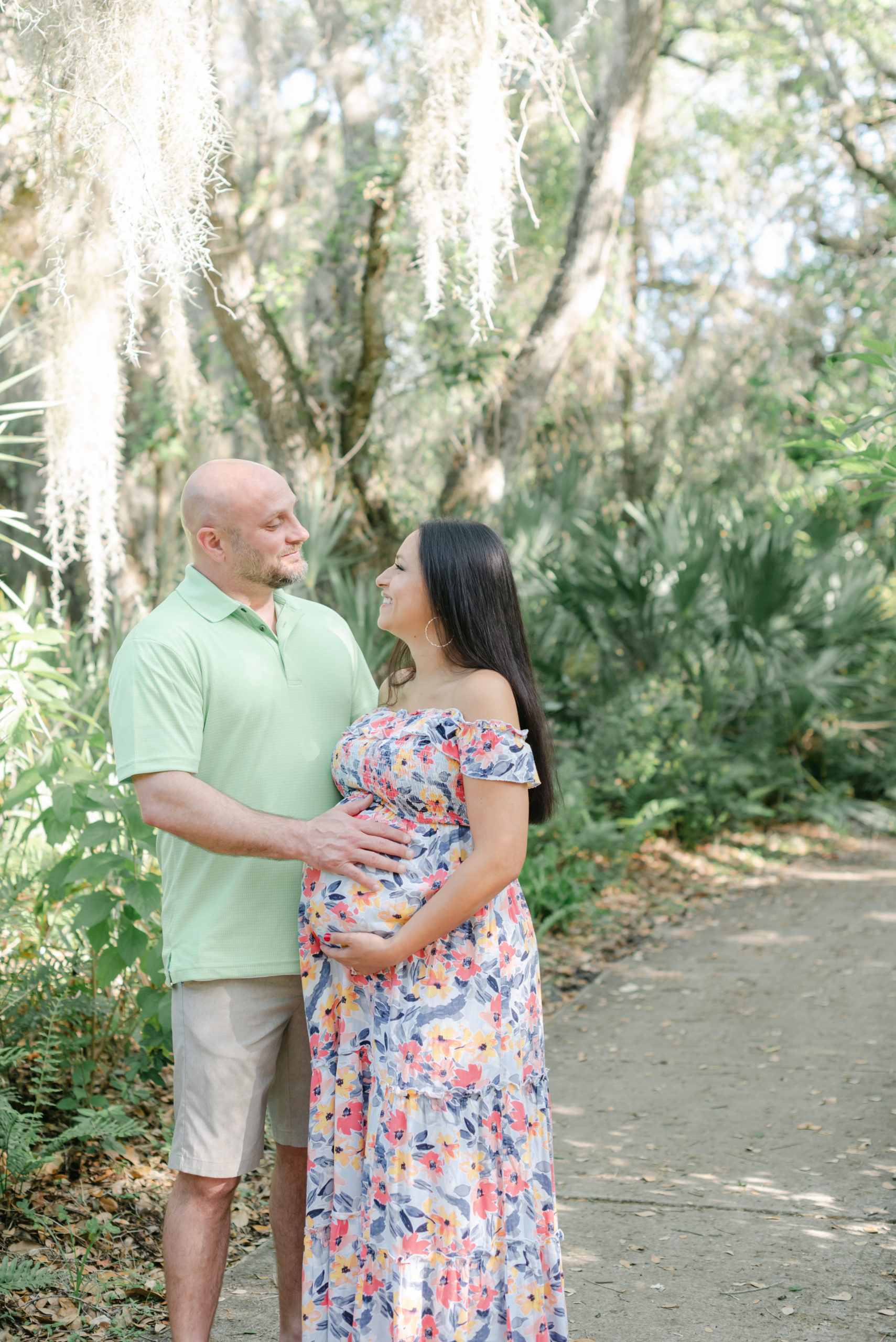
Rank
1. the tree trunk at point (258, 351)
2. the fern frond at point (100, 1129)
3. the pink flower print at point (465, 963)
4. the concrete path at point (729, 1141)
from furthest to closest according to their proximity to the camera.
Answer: the tree trunk at point (258, 351), the fern frond at point (100, 1129), the concrete path at point (729, 1141), the pink flower print at point (465, 963)

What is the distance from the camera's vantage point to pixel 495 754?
2.21 m

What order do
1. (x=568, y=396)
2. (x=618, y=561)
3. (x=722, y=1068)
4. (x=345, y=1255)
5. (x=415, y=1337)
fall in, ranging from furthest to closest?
1. (x=568, y=396)
2. (x=618, y=561)
3. (x=722, y=1068)
4. (x=345, y=1255)
5. (x=415, y=1337)

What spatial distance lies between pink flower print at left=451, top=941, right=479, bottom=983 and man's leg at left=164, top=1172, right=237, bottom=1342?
26.7 inches

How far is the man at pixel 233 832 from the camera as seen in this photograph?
2307mm

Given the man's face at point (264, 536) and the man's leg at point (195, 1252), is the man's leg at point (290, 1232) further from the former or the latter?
the man's face at point (264, 536)

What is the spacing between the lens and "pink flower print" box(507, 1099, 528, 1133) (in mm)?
2252

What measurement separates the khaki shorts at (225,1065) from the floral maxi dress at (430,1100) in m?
0.12

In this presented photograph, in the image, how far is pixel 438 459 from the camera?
452 inches

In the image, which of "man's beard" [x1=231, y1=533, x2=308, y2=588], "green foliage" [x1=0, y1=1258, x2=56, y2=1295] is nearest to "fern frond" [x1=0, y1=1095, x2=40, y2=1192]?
"green foliage" [x1=0, y1=1258, x2=56, y2=1295]

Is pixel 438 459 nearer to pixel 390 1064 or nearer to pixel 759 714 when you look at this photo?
pixel 759 714

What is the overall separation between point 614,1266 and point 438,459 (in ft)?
30.3

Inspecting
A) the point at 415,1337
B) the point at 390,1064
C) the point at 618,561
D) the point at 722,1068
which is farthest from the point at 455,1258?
the point at 618,561

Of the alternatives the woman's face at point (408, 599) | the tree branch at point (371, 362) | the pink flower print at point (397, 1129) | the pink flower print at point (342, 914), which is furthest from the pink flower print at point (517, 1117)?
the tree branch at point (371, 362)

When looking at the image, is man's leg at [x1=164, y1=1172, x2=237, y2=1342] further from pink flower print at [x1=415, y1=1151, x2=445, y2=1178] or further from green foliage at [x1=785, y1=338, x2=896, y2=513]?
green foliage at [x1=785, y1=338, x2=896, y2=513]
